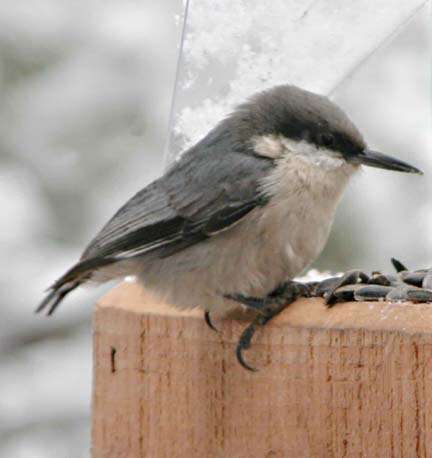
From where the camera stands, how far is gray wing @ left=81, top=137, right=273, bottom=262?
271cm

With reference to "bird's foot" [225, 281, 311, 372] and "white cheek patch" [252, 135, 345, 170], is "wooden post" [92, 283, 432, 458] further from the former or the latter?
"white cheek patch" [252, 135, 345, 170]

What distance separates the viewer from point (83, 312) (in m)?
4.43

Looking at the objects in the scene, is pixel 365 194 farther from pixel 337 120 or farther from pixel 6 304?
pixel 337 120

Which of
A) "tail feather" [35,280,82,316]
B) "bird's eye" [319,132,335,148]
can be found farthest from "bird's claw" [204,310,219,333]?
"bird's eye" [319,132,335,148]

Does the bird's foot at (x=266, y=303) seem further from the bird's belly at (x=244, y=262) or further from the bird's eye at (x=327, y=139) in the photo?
the bird's eye at (x=327, y=139)

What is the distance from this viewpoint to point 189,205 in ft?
9.14

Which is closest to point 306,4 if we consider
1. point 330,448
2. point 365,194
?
point 330,448

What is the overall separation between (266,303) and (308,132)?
44 cm

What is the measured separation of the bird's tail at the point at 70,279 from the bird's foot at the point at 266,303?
29cm

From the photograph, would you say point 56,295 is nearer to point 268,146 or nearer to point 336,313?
point 268,146

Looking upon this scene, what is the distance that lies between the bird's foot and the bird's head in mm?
304

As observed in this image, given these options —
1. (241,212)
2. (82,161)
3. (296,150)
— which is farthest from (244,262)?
(82,161)

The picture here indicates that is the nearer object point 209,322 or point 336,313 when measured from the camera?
point 336,313

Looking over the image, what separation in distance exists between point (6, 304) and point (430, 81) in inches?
67.5
